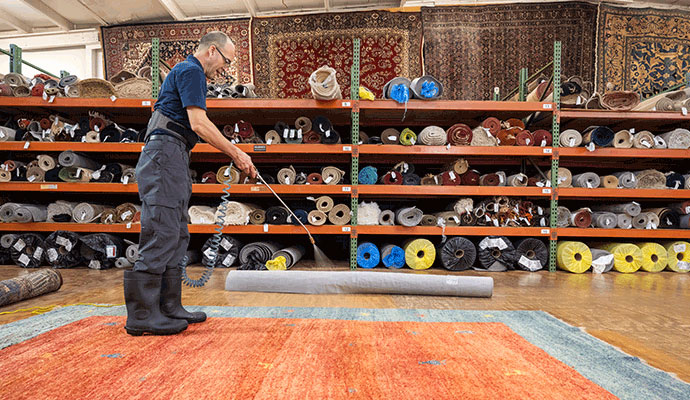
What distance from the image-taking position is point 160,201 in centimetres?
179

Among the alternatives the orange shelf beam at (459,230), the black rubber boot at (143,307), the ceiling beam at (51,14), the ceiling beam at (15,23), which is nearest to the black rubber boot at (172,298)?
the black rubber boot at (143,307)

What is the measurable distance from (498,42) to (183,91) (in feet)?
17.9

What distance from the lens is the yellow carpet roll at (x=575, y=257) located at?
4008 millimetres

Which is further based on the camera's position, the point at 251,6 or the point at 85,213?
the point at 251,6

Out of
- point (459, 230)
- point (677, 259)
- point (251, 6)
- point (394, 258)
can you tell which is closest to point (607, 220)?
point (677, 259)

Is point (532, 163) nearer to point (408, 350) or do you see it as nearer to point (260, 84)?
point (408, 350)

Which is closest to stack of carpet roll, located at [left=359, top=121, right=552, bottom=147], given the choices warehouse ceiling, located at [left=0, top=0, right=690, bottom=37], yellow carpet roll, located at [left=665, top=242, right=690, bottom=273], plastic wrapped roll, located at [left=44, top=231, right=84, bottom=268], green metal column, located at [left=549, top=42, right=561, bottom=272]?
green metal column, located at [left=549, top=42, right=561, bottom=272]

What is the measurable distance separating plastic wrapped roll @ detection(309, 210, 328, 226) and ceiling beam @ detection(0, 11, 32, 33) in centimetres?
736

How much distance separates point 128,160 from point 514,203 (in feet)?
18.7

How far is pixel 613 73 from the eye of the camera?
213 inches

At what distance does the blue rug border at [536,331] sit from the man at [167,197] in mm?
435

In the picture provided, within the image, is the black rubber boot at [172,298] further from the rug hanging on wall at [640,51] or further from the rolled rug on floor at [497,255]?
the rug hanging on wall at [640,51]

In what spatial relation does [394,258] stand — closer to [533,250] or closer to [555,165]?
[533,250]

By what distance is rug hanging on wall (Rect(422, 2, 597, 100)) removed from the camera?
17.6 feet
